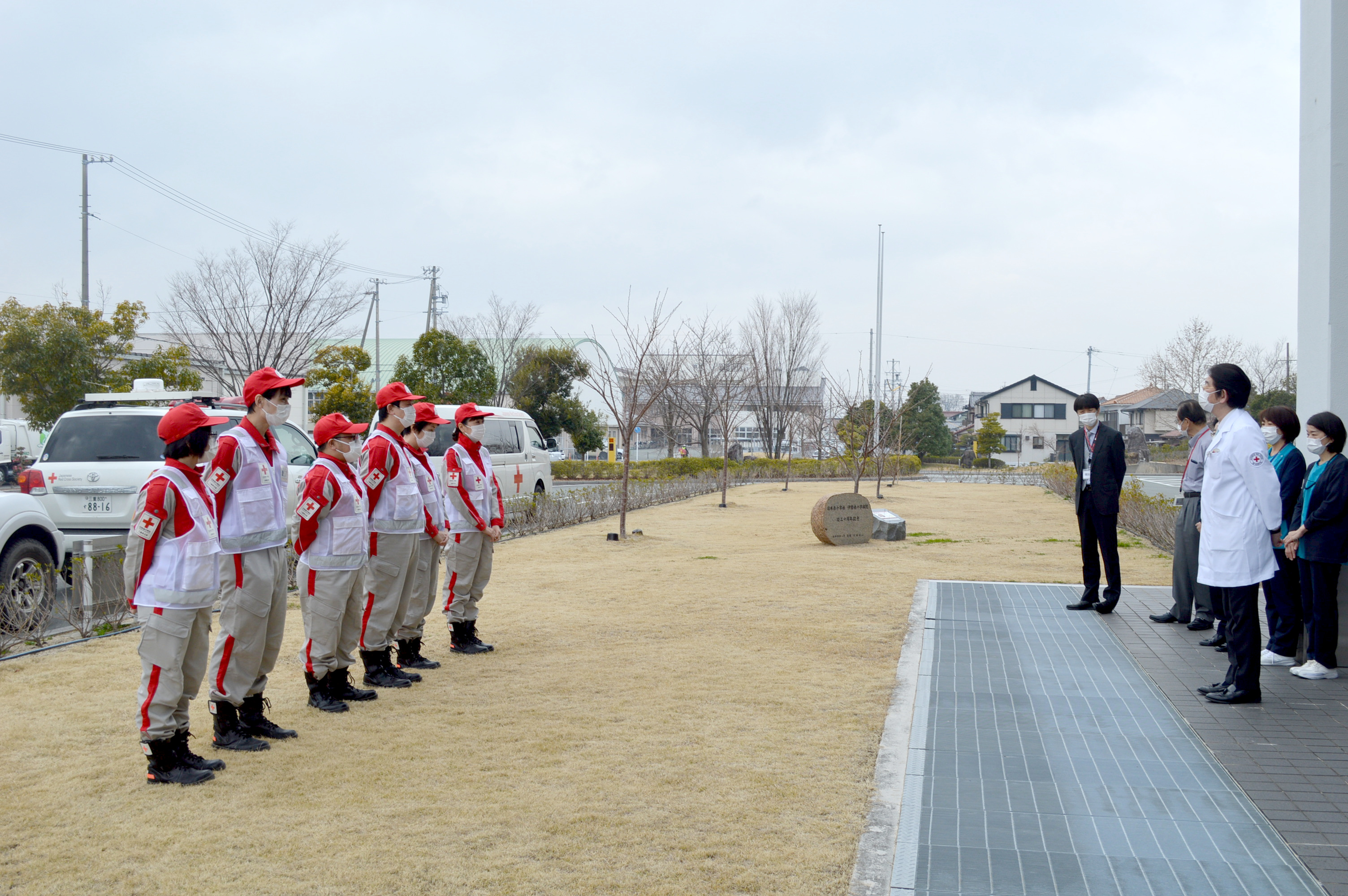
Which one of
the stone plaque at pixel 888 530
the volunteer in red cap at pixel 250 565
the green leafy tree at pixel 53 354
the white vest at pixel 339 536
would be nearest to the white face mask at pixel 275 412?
the volunteer in red cap at pixel 250 565

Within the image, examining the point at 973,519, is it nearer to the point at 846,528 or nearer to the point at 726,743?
the point at 846,528

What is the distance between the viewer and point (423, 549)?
20.8ft

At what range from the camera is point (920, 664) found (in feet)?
21.0

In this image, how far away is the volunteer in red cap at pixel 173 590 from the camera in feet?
13.4

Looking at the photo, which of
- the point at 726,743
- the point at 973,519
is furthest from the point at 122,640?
the point at 973,519

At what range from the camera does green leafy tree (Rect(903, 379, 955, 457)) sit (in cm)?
5222

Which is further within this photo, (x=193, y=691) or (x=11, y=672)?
(x=11, y=672)

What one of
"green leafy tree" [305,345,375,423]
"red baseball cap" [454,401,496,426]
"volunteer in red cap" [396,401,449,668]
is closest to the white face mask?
"volunteer in red cap" [396,401,449,668]

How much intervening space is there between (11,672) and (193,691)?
2871mm

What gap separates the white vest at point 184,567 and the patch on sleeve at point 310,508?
835 millimetres

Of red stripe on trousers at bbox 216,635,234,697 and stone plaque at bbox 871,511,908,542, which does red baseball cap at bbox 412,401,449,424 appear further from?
stone plaque at bbox 871,511,908,542

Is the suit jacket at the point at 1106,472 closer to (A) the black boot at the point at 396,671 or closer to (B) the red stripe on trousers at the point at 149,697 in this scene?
(A) the black boot at the point at 396,671

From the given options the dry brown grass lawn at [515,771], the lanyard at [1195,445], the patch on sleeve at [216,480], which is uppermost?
the lanyard at [1195,445]

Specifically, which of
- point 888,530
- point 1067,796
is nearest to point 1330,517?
point 1067,796
